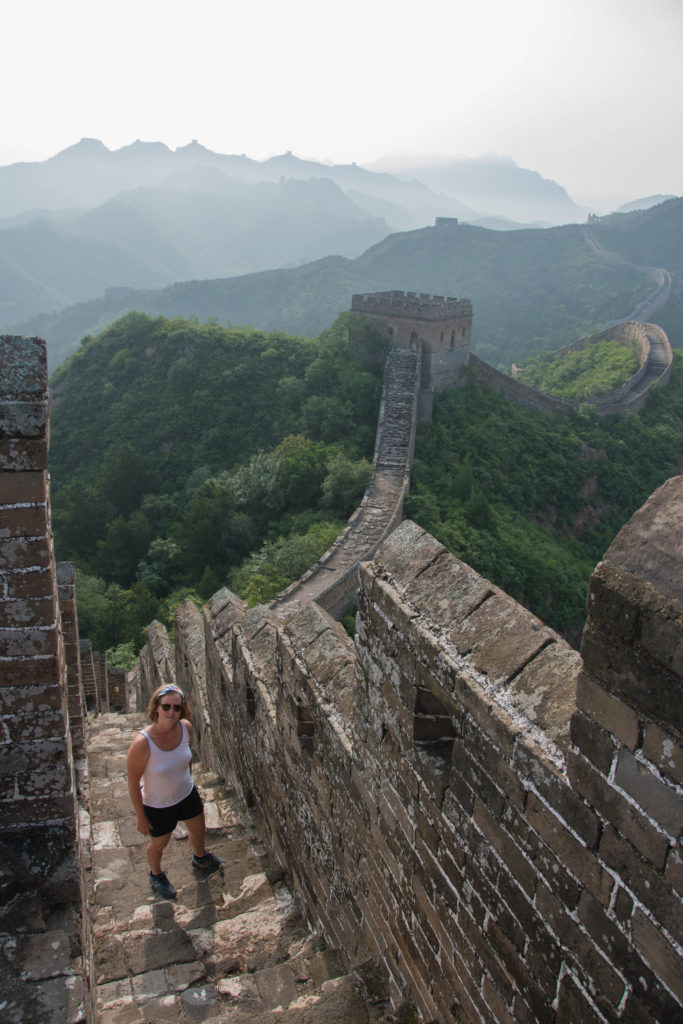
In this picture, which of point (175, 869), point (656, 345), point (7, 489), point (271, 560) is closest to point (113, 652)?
point (271, 560)

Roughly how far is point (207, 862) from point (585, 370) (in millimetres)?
35000

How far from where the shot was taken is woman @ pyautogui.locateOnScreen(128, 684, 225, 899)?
412cm

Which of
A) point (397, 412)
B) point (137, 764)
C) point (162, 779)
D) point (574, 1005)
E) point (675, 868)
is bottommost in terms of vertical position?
point (162, 779)

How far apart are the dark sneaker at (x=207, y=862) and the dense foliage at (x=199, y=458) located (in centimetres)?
1128

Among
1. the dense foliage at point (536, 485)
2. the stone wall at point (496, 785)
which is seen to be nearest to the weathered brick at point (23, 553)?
the stone wall at point (496, 785)

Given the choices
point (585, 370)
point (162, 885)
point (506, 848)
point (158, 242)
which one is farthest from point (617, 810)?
point (158, 242)

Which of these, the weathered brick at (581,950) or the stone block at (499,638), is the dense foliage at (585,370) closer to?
the stone block at (499,638)

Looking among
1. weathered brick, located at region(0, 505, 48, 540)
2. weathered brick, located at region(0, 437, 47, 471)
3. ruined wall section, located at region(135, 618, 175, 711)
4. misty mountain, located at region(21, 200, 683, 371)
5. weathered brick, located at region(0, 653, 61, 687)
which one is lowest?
ruined wall section, located at region(135, 618, 175, 711)

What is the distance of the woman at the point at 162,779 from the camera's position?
13.5 feet

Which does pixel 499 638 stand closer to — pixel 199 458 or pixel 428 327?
pixel 199 458

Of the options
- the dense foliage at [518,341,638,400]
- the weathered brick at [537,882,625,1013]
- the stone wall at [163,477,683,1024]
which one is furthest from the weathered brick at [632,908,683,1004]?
the dense foliage at [518,341,638,400]

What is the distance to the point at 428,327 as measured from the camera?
982 inches

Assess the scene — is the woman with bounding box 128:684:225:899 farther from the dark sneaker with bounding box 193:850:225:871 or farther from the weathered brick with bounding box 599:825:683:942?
the weathered brick with bounding box 599:825:683:942

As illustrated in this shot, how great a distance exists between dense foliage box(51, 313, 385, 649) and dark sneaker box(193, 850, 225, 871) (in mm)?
11277
